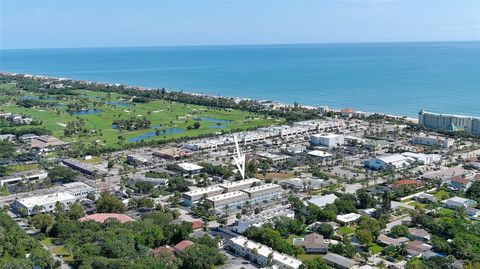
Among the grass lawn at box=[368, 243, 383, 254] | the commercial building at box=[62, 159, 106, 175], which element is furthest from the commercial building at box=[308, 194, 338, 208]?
the commercial building at box=[62, 159, 106, 175]

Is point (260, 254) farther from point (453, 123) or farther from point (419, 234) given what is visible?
point (453, 123)

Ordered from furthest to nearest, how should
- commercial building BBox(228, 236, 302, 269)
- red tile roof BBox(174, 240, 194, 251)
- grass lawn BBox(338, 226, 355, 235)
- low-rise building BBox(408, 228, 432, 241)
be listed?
grass lawn BBox(338, 226, 355, 235) → low-rise building BBox(408, 228, 432, 241) → red tile roof BBox(174, 240, 194, 251) → commercial building BBox(228, 236, 302, 269)

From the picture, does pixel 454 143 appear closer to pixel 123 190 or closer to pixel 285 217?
pixel 285 217

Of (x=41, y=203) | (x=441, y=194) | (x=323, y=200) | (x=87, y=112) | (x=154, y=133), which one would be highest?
(x=41, y=203)

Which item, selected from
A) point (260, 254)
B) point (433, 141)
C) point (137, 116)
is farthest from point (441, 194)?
point (137, 116)

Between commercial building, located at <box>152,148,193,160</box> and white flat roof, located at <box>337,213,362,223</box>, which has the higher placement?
white flat roof, located at <box>337,213,362,223</box>

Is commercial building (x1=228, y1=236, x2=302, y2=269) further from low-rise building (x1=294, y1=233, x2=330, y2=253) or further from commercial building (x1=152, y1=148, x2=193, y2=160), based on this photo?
commercial building (x1=152, y1=148, x2=193, y2=160)
